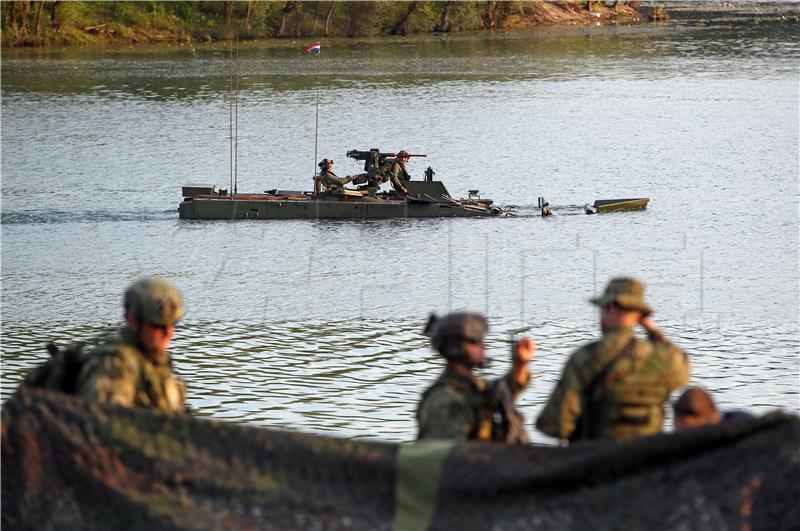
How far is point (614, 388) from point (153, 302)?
9.04 ft

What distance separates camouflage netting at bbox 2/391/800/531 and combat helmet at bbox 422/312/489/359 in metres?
0.87

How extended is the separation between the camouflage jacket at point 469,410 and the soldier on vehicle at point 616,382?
0.32 metres

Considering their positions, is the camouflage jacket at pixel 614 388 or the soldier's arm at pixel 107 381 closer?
the soldier's arm at pixel 107 381

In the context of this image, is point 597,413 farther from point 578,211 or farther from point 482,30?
point 482,30

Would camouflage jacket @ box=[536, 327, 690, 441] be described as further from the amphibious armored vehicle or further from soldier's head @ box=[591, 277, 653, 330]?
the amphibious armored vehicle

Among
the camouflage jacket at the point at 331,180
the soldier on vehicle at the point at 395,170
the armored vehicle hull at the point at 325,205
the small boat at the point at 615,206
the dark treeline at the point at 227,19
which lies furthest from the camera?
the dark treeline at the point at 227,19

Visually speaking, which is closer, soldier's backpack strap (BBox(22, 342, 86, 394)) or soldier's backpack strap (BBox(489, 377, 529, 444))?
soldier's backpack strap (BBox(489, 377, 529, 444))

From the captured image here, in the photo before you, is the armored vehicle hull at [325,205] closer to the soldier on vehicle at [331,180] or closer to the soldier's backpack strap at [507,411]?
the soldier on vehicle at [331,180]

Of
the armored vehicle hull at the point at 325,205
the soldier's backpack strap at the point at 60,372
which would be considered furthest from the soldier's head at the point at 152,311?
the armored vehicle hull at the point at 325,205

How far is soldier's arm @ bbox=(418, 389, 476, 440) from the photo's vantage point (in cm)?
845

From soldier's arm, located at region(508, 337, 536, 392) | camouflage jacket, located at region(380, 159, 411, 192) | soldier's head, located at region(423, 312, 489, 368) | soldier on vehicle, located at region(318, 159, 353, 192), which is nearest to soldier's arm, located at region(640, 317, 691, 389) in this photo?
soldier's arm, located at region(508, 337, 536, 392)

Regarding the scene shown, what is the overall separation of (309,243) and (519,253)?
5.39 m

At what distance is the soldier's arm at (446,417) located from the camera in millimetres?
8453

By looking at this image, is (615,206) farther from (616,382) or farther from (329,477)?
(329,477)
